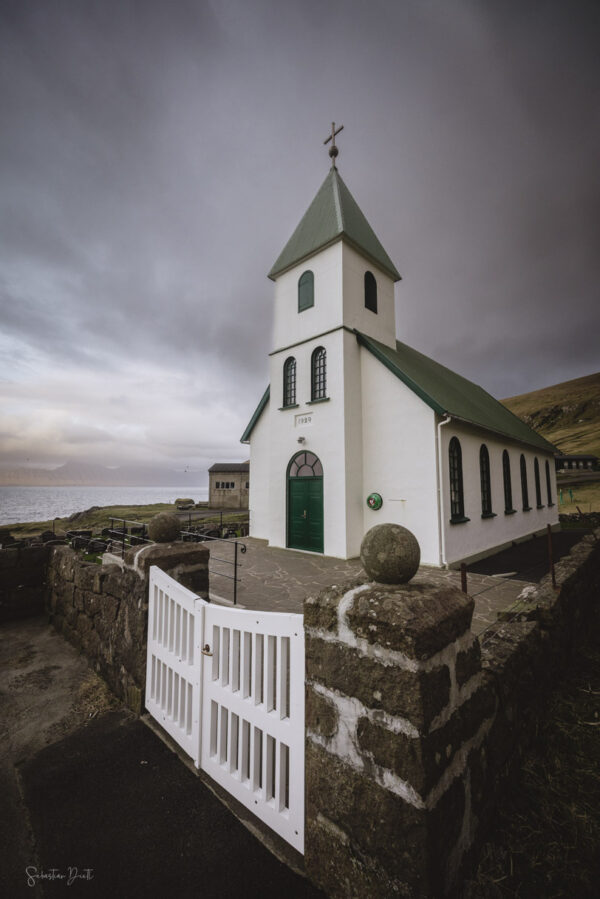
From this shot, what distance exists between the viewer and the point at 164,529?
154 inches

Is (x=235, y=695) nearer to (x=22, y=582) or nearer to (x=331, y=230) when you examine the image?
(x=22, y=582)

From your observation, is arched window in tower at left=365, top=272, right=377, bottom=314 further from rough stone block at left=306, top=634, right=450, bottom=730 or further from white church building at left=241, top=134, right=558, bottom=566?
rough stone block at left=306, top=634, right=450, bottom=730

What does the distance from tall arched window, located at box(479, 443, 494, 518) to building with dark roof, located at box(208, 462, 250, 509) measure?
26.4 m

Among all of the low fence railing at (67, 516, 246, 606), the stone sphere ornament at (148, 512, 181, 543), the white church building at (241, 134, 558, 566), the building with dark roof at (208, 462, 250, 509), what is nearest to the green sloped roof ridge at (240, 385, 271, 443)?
the white church building at (241, 134, 558, 566)

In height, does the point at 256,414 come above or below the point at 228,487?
above

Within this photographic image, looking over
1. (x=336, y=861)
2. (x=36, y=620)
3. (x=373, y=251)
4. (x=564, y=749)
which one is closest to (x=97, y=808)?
(x=336, y=861)

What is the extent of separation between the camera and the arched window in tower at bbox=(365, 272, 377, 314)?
1239 centimetres

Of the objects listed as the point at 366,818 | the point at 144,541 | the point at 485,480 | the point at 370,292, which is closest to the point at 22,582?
the point at 144,541

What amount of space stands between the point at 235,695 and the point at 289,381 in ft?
35.8

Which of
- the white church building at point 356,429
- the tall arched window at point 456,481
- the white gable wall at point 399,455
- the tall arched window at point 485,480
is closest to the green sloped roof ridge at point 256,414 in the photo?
the white church building at point 356,429

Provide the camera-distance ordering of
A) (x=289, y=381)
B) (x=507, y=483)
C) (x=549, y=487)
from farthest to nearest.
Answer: (x=549, y=487) → (x=507, y=483) → (x=289, y=381)

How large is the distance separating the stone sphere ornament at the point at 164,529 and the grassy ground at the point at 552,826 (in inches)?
132

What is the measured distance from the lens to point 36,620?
644cm

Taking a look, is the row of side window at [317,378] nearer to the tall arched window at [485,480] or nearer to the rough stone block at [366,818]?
the tall arched window at [485,480]
